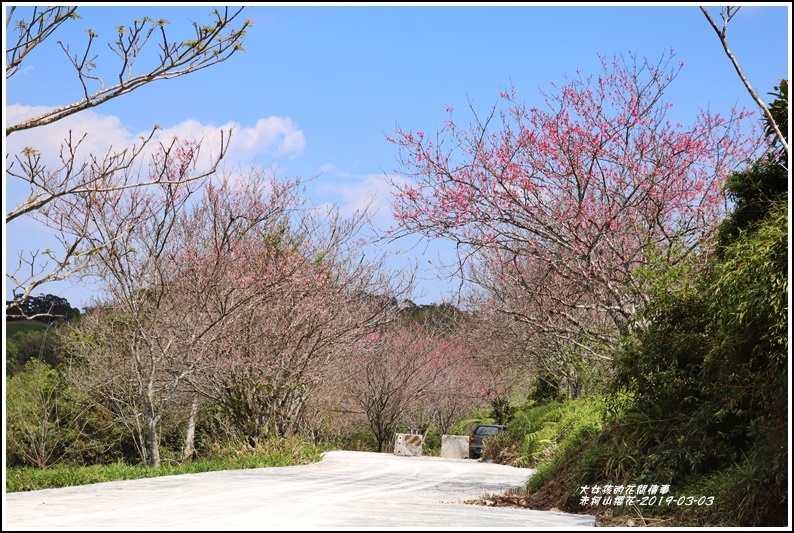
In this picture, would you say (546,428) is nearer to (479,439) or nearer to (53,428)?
(479,439)

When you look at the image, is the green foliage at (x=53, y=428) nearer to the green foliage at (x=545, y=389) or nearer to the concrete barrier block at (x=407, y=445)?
the concrete barrier block at (x=407, y=445)

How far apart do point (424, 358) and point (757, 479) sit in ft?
72.7

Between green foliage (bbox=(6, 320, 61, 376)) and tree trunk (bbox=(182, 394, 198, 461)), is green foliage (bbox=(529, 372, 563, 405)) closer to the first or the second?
tree trunk (bbox=(182, 394, 198, 461))

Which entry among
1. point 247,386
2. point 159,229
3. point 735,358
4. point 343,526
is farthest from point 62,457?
point 735,358

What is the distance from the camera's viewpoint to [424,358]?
2822 cm

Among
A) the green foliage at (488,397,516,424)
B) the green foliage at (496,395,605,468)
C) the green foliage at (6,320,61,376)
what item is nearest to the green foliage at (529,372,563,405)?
the green foliage at (496,395,605,468)

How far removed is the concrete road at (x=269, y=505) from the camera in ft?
20.1

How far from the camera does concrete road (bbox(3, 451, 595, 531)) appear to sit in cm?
612

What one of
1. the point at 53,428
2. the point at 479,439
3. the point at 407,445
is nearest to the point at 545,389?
the point at 479,439

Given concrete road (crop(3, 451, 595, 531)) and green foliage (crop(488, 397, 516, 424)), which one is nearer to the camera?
concrete road (crop(3, 451, 595, 531))

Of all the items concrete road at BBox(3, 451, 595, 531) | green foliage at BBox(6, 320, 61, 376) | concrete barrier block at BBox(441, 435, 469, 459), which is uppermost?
green foliage at BBox(6, 320, 61, 376)

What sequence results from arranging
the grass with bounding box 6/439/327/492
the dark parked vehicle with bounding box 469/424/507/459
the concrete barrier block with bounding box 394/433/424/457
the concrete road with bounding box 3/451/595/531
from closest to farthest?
1. the concrete road with bounding box 3/451/595/531
2. the grass with bounding box 6/439/327/492
3. the dark parked vehicle with bounding box 469/424/507/459
4. the concrete barrier block with bounding box 394/433/424/457

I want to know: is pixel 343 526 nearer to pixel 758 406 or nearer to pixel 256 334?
pixel 758 406

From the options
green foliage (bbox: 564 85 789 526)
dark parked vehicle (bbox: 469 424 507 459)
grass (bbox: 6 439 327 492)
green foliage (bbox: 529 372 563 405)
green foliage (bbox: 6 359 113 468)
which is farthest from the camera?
green foliage (bbox: 529 372 563 405)
